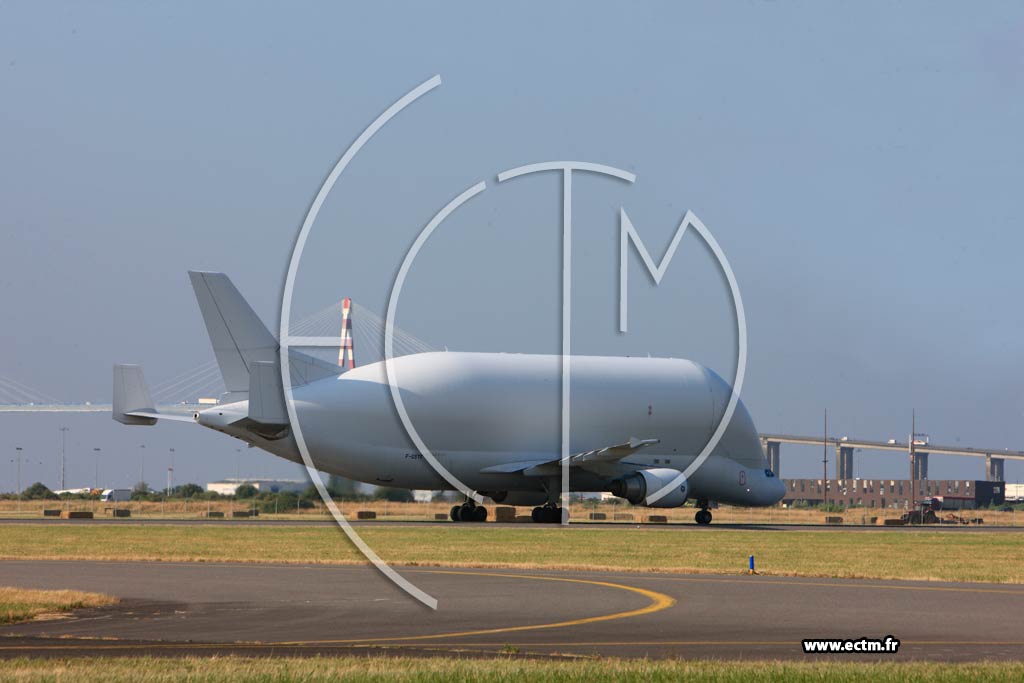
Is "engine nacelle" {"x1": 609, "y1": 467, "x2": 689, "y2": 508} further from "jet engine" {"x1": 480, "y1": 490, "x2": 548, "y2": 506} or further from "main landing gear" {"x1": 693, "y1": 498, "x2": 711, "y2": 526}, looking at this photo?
"jet engine" {"x1": 480, "y1": 490, "x2": 548, "y2": 506}

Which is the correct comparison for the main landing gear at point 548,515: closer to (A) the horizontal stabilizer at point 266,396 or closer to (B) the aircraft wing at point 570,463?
(B) the aircraft wing at point 570,463

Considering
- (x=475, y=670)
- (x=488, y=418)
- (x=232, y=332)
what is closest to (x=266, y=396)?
(x=232, y=332)

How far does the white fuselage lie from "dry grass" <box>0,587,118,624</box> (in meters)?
36.8

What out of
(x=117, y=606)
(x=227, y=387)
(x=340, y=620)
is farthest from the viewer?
(x=227, y=387)

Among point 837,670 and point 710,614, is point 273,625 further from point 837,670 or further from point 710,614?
point 837,670

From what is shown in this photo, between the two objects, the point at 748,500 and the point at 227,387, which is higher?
the point at 227,387

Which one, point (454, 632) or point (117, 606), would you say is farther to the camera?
point (117, 606)

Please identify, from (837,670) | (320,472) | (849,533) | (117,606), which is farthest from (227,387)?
(837,670)

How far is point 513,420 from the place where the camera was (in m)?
68.9

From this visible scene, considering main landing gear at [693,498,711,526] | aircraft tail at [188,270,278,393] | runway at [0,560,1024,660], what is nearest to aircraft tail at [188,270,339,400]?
aircraft tail at [188,270,278,393]

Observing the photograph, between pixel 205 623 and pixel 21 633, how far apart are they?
8.86 feet

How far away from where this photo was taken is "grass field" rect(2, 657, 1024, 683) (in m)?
15.6

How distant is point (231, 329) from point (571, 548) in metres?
25.2

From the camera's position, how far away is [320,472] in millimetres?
67500
